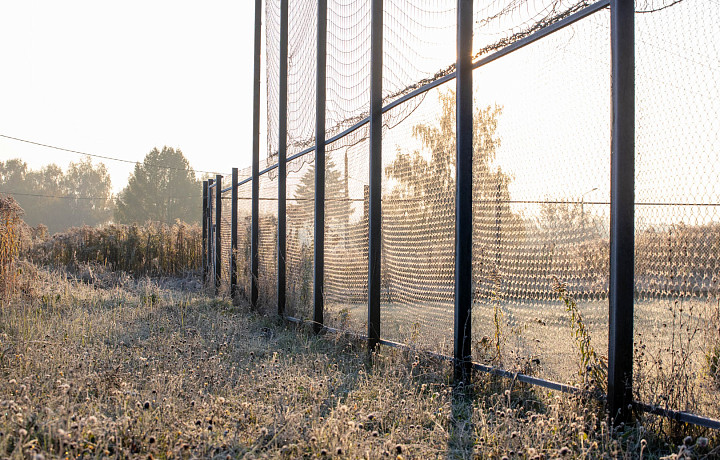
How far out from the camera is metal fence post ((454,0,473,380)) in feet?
11.4

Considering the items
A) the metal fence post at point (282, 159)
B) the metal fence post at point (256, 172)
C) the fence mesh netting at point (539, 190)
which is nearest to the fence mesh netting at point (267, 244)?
the metal fence post at point (256, 172)

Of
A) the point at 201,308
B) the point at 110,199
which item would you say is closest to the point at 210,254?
the point at 201,308

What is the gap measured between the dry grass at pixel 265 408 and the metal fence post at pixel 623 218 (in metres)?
0.26

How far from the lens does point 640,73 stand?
2.76m

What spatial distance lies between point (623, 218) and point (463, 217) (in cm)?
106

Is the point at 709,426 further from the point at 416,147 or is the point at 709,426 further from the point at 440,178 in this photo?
the point at 416,147

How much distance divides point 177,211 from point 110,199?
74.4 ft

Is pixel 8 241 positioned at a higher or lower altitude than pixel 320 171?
lower

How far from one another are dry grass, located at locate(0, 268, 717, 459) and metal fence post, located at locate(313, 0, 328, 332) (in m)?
0.54

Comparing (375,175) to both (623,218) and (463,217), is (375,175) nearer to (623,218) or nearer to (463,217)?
(463,217)

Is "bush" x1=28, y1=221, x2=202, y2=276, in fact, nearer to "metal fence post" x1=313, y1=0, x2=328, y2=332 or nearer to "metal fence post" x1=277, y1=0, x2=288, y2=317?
"metal fence post" x1=277, y1=0, x2=288, y2=317

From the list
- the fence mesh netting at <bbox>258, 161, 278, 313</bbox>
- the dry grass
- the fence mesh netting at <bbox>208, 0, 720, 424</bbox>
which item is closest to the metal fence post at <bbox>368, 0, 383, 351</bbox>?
the fence mesh netting at <bbox>208, 0, 720, 424</bbox>

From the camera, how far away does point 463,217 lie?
137 inches

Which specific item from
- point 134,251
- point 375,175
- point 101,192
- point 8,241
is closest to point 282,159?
point 375,175
